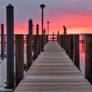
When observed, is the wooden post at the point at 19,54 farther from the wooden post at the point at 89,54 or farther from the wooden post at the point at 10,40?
the wooden post at the point at 89,54

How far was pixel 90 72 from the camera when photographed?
4.80m

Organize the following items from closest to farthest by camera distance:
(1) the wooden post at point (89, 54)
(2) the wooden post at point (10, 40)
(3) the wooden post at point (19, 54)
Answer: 1. (1) the wooden post at point (89, 54)
2. (3) the wooden post at point (19, 54)
3. (2) the wooden post at point (10, 40)

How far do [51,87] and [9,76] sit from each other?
1363 mm

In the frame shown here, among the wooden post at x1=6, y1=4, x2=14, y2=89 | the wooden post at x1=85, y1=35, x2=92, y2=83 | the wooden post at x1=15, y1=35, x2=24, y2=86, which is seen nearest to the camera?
the wooden post at x1=85, y1=35, x2=92, y2=83

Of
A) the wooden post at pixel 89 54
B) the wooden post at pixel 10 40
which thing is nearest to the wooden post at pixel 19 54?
the wooden post at pixel 10 40

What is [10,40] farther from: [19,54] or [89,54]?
[89,54]

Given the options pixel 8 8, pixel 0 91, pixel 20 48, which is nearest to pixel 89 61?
pixel 20 48

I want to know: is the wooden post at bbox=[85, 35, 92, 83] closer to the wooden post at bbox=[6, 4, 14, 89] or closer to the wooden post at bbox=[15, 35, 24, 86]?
the wooden post at bbox=[15, 35, 24, 86]

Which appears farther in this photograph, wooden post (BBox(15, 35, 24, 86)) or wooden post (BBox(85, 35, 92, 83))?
wooden post (BBox(15, 35, 24, 86))

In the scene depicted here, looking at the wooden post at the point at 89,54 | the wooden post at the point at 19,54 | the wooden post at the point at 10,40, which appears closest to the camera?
the wooden post at the point at 89,54

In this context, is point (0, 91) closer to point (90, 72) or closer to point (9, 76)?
point (9, 76)

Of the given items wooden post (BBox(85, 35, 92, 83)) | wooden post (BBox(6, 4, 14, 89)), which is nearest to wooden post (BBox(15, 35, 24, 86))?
wooden post (BBox(6, 4, 14, 89))

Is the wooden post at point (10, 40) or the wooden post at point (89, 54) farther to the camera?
the wooden post at point (10, 40)

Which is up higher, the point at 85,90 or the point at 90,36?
the point at 90,36
